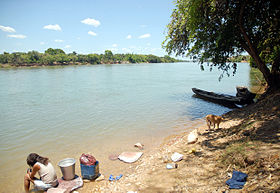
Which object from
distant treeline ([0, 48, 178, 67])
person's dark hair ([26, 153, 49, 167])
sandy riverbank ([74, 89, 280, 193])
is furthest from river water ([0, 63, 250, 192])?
distant treeline ([0, 48, 178, 67])

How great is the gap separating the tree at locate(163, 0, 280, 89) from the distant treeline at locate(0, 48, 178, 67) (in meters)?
97.1

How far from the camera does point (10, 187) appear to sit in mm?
5953

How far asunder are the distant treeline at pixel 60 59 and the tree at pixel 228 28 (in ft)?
319

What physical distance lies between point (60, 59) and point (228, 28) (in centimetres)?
11936

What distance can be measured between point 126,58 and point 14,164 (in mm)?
162127

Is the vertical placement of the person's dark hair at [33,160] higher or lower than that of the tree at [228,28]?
lower

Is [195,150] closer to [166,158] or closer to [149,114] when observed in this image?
[166,158]

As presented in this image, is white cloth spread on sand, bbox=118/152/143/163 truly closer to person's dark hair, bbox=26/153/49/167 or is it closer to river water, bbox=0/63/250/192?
river water, bbox=0/63/250/192

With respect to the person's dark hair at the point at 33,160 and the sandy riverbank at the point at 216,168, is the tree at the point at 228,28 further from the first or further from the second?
the person's dark hair at the point at 33,160

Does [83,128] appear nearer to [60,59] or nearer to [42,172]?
[42,172]

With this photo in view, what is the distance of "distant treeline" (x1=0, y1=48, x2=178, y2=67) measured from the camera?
324 ft

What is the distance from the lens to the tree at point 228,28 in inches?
418

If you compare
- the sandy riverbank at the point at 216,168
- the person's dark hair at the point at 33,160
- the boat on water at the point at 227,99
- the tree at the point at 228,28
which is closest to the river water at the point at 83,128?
the boat on water at the point at 227,99

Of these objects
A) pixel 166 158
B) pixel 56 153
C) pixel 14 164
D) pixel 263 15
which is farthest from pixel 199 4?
pixel 14 164
